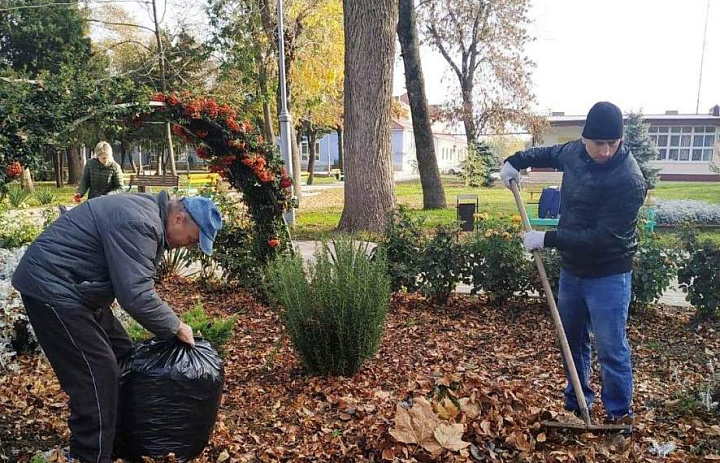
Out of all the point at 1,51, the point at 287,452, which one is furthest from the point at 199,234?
the point at 1,51

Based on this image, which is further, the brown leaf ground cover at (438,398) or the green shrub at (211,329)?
the green shrub at (211,329)

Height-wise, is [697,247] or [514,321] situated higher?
[697,247]

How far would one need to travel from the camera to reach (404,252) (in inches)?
239

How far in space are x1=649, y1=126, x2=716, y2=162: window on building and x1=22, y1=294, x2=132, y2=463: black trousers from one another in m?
34.4

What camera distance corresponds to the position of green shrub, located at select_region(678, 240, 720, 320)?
528cm

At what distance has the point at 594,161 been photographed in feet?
10.4

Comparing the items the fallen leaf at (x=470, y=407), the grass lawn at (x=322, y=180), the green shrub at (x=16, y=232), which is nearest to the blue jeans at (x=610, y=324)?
the fallen leaf at (x=470, y=407)

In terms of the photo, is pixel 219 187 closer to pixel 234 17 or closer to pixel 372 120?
pixel 372 120

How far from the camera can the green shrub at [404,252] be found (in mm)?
6000

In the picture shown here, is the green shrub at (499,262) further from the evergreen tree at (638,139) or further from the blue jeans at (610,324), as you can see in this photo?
the evergreen tree at (638,139)

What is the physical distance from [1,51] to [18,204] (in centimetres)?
1886

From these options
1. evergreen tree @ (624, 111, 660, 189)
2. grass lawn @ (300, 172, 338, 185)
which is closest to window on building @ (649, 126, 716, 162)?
evergreen tree @ (624, 111, 660, 189)

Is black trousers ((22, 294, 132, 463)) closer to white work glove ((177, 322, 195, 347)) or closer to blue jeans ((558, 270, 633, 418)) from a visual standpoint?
white work glove ((177, 322, 195, 347))

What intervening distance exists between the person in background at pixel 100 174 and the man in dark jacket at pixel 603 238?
6103 mm
